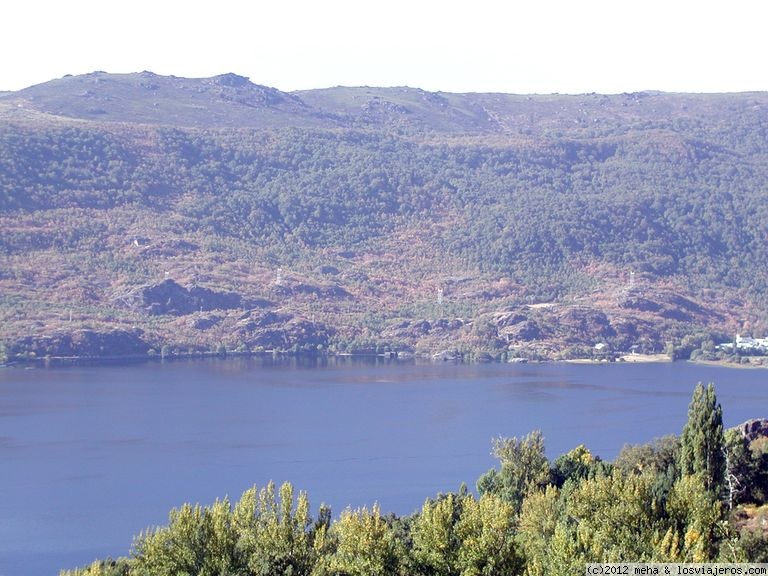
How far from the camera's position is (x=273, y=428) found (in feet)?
277

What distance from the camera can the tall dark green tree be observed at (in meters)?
42.1

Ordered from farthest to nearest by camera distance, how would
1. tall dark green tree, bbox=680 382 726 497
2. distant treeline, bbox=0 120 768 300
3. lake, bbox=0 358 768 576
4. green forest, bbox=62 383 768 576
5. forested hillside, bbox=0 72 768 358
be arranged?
distant treeline, bbox=0 120 768 300, forested hillside, bbox=0 72 768 358, lake, bbox=0 358 768 576, tall dark green tree, bbox=680 382 726 497, green forest, bbox=62 383 768 576

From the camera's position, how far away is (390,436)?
8094cm

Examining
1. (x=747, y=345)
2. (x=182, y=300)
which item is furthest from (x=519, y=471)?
(x=182, y=300)

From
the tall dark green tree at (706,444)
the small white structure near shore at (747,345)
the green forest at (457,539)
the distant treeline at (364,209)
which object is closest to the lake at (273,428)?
the small white structure near shore at (747,345)

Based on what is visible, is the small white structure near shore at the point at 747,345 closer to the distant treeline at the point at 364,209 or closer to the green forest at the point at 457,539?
the distant treeline at the point at 364,209

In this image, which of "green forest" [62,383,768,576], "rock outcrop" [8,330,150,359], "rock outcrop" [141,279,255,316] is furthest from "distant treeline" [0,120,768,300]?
"green forest" [62,383,768,576]

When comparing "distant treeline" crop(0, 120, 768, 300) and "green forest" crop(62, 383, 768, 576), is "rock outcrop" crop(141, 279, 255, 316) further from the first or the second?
"green forest" crop(62, 383, 768, 576)

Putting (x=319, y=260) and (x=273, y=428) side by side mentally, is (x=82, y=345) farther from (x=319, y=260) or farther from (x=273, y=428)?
(x=319, y=260)

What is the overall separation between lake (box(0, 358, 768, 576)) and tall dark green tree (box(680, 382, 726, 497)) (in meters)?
18.0

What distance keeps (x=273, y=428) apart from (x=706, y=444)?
45.4 meters

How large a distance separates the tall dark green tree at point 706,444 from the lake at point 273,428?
59.0 feet

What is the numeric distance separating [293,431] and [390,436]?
20.2 ft

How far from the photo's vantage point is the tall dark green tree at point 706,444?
4209 cm
